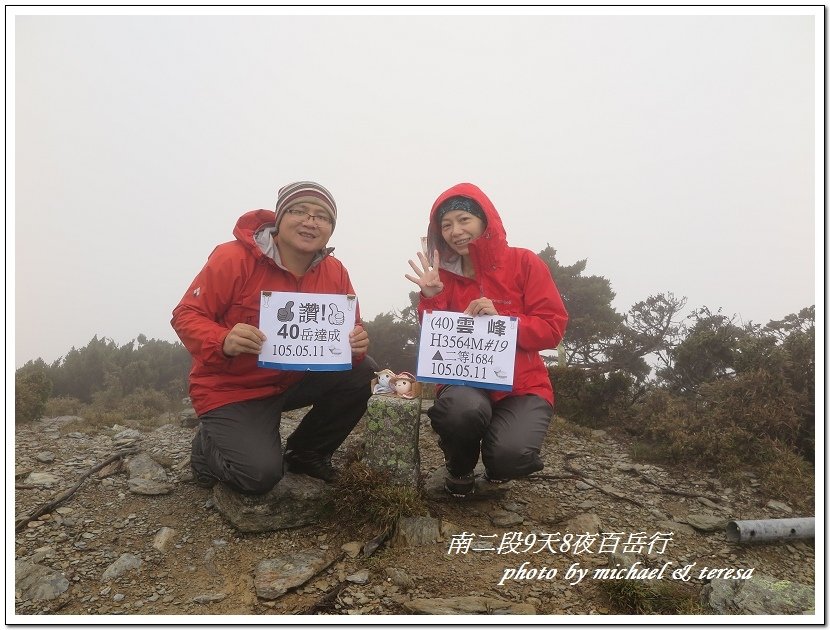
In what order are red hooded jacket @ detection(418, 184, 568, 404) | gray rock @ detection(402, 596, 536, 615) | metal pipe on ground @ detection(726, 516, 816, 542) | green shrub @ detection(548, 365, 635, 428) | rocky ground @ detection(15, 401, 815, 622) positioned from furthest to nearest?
green shrub @ detection(548, 365, 635, 428) < red hooded jacket @ detection(418, 184, 568, 404) < metal pipe on ground @ detection(726, 516, 816, 542) < rocky ground @ detection(15, 401, 815, 622) < gray rock @ detection(402, 596, 536, 615)

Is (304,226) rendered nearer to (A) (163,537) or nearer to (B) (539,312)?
(B) (539,312)

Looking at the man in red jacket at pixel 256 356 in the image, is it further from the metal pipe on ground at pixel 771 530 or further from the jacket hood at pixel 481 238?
the metal pipe on ground at pixel 771 530

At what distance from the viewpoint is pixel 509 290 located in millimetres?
4434

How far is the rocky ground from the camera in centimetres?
317

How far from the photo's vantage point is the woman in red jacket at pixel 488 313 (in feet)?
13.4

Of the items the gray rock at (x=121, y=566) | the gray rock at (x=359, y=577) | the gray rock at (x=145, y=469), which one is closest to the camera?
the gray rock at (x=359, y=577)

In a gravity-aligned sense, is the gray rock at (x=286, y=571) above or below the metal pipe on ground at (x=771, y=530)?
below

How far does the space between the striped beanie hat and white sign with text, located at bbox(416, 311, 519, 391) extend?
1.32 m

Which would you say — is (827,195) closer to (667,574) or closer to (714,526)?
(714,526)

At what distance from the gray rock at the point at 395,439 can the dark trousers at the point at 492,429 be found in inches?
9.1

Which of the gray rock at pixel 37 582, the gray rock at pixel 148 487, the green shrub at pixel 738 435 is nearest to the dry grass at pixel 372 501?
the gray rock at pixel 148 487

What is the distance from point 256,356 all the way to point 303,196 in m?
1.44

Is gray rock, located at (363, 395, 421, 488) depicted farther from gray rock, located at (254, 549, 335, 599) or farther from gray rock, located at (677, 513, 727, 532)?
gray rock, located at (677, 513, 727, 532)

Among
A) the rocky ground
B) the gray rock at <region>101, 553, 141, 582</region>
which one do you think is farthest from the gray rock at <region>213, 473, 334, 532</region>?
the gray rock at <region>101, 553, 141, 582</region>
